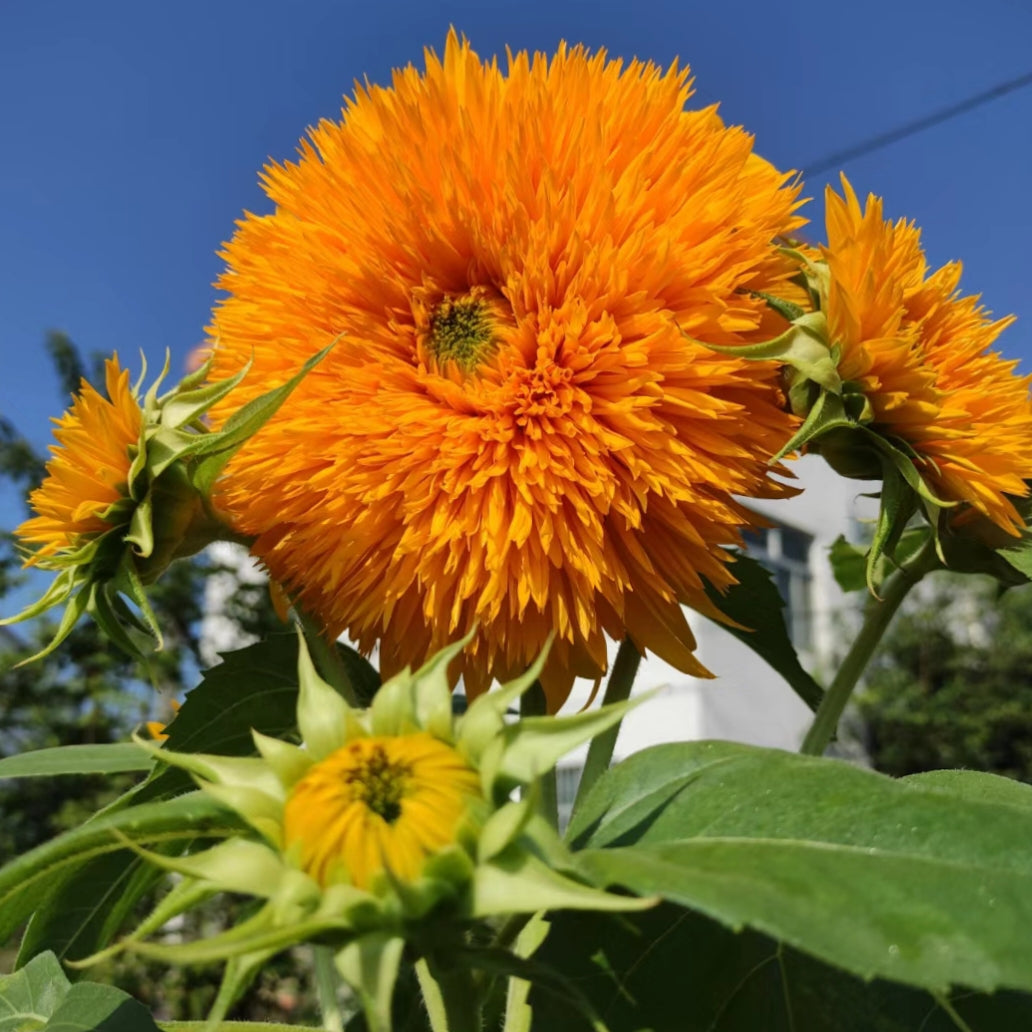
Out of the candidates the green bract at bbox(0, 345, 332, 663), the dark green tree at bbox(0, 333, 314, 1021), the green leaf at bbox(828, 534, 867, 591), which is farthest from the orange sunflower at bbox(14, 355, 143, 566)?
the dark green tree at bbox(0, 333, 314, 1021)

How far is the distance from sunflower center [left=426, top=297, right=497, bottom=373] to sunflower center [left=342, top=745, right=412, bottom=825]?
23 centimetres

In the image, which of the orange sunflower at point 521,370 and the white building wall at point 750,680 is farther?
the white building wall at point 750,680

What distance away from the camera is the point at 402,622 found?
0.51 metres

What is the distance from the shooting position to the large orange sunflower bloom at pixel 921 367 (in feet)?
1.57

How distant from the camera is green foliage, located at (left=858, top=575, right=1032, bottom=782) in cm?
877

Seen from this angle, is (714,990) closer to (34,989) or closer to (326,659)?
(326,659)

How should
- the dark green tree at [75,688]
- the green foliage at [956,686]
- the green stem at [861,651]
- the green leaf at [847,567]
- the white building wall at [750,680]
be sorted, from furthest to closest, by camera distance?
the green foliage at [956,686]
the white building wall at [750,680]
the dark green tree at [75,688]
the green leaf at [847,567]
the green stem at [861,651]

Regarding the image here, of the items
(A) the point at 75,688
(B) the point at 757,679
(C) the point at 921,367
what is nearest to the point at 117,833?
(C) the point at 921,367

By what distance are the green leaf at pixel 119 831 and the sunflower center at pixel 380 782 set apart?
5 centimetres

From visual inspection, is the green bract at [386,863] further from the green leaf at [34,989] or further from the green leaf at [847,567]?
the green leaf at [847,567]

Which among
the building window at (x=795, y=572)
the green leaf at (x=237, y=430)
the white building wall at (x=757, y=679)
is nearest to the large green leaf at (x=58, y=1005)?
the green leaf at (x=237, y=430)

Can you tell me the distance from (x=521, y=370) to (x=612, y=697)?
0.51ft

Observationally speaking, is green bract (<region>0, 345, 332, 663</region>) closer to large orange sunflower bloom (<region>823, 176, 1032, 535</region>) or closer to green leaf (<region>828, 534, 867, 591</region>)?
large orange sunflower bloom (<region>823, 176, 1032, 535</region>)

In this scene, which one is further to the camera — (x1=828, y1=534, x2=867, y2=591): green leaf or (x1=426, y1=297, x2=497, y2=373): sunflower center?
(x1=828, y1=534, x2=867, y2=591): green leaf
